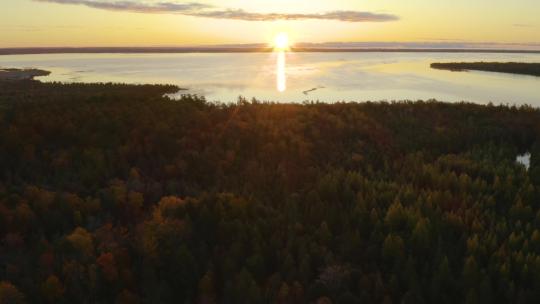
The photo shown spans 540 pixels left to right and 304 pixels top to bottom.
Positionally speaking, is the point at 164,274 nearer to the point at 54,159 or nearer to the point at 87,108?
the point at 54,159

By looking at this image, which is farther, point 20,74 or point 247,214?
point 20,74

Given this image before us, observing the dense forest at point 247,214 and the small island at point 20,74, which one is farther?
the small island at point 20,74

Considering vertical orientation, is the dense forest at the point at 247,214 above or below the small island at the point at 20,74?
below

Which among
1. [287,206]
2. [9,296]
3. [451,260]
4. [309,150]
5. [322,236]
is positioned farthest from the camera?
[309,150]

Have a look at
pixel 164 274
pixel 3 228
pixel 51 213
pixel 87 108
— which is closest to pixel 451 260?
pixel 164 274

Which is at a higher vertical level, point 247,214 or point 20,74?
point 20,74

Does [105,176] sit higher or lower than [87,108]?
lower

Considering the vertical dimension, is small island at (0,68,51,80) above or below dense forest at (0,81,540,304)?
above

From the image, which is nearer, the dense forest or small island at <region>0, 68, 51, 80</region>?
the dense forest
